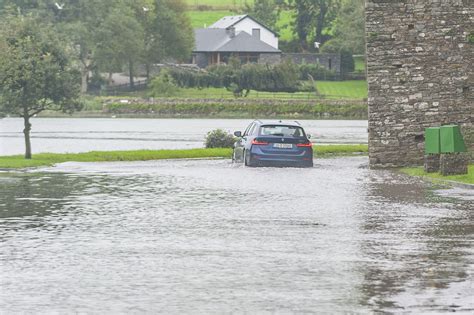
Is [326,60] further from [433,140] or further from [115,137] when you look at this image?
[433,140]

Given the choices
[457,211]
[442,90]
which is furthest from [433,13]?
[457,211]

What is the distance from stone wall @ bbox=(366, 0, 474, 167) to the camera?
1458 inches

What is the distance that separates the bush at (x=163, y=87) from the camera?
141500mm

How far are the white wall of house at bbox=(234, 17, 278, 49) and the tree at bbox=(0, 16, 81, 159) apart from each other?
122m

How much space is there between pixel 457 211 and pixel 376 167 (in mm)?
14937

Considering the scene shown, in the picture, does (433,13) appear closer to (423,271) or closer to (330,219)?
(330,219)

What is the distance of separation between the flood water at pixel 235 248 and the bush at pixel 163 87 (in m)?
111

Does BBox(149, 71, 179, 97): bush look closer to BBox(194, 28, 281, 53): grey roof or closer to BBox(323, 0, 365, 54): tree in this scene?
BBox(194, 28, 281, 53): grey roof

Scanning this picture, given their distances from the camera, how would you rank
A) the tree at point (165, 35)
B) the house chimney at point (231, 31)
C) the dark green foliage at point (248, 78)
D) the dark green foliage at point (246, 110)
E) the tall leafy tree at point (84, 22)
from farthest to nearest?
the house chimney at point (231, 31)
the tree at point (165, 35)
the tall leafy tree at point (84, 22)
the dark green foliage at point (248, 78)
the dark green foliage at point (246, 110)

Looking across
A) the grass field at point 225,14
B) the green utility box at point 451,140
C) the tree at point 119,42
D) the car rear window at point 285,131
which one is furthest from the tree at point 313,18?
the green utility box at point 451,140

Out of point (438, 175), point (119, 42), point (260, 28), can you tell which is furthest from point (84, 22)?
point (438, 175)

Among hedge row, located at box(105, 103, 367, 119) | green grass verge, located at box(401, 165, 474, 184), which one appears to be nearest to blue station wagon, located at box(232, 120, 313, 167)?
green grass verge, located at box(401, 165, 474, 184)

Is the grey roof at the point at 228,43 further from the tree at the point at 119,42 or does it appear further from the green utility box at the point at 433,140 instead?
the green utility box at the point at 433,140

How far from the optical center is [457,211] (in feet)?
73.9
